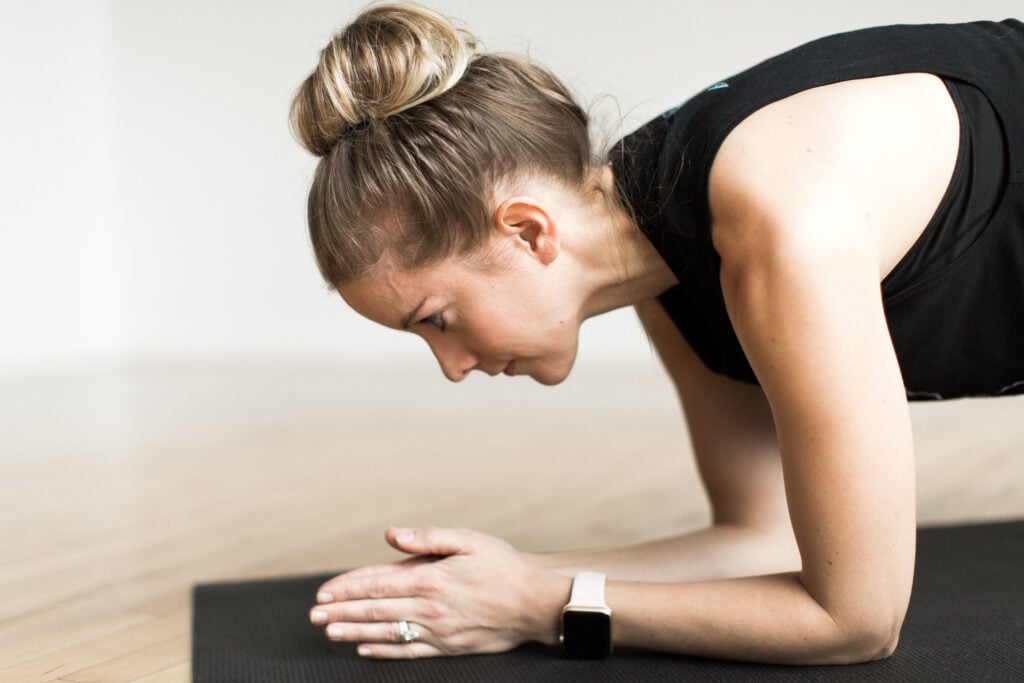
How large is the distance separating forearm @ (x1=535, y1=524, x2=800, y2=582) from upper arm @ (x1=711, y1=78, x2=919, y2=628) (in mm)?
432

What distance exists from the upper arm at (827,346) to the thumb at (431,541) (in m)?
0.42

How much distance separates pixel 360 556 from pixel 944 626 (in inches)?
40.4

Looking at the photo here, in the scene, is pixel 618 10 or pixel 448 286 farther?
pixel 618 10

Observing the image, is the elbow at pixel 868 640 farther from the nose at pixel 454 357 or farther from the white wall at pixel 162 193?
the white wall at pixel 162 193

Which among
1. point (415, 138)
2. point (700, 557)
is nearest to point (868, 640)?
point (700, 557)

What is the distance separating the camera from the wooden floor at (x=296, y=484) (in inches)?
70.1

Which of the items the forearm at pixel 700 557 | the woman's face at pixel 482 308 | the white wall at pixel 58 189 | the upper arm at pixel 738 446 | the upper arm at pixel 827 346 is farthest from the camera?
the white wall at pixel 58 189

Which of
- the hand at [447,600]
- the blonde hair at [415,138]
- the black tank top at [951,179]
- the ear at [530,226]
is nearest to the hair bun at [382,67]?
the blonde hair at [415,138]

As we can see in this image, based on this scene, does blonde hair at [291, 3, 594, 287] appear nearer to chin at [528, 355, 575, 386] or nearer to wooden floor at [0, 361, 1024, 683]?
chin at [528, 355, 575, 386]

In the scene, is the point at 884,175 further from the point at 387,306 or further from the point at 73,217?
the point at 73,217

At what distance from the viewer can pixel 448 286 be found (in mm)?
1360

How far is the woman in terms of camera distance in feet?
3.83

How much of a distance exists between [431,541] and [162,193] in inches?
196

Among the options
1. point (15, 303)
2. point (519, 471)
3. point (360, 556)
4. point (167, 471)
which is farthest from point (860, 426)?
point (15, 303)
